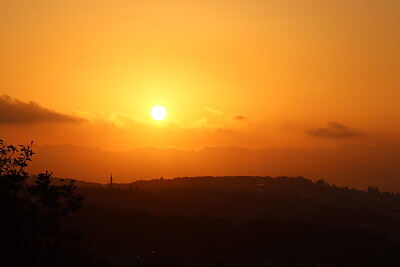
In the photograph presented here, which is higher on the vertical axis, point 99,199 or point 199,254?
point 99,199

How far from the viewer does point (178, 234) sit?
A: 184625 millimetres

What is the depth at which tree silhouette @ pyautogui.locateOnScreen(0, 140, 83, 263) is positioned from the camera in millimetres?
42344

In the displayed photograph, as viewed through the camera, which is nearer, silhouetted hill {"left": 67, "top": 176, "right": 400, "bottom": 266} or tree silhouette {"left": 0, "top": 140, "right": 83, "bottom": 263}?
tree silhouette {"left": 0, "top": 140, "right": 83, "bottom": 263}

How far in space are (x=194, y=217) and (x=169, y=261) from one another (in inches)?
1909

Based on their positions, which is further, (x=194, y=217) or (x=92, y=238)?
(x=194, y=217)

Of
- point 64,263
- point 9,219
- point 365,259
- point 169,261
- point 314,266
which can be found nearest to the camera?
point 9,219

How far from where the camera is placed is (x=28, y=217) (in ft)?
144

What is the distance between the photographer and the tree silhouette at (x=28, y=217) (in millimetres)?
42344

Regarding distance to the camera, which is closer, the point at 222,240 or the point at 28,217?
the point at 28,217

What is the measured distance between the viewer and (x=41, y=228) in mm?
44844

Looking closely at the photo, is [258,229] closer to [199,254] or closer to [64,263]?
[199,254]

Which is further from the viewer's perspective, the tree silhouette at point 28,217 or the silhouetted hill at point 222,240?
the silhouetted hill at point 222,240

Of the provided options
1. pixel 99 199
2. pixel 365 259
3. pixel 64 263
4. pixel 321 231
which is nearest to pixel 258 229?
pixel 321 231

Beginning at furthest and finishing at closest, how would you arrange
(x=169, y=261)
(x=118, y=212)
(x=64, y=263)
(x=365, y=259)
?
(x=118, y=212) < (x=365, y=259) < (x=169, y=261) < (x=64, y=263)
